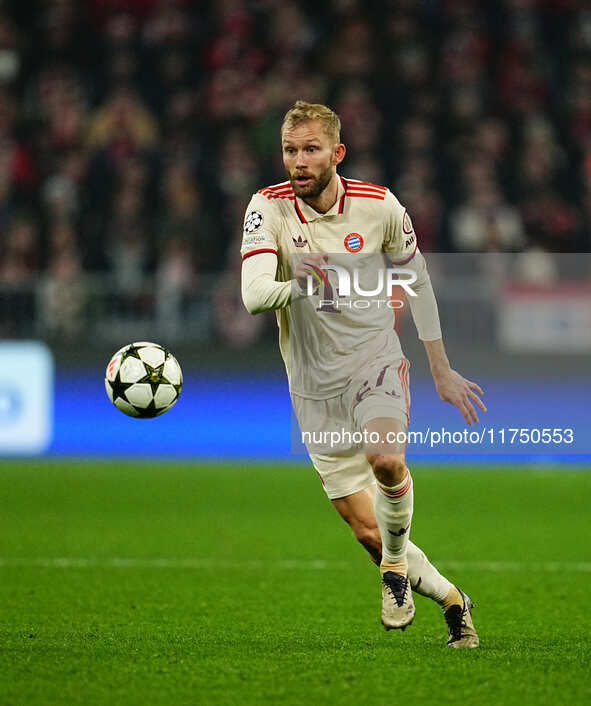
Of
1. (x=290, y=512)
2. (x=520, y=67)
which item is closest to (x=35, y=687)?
(x=290, y=512)

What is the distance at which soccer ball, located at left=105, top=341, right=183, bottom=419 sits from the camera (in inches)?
212

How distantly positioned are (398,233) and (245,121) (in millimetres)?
10332

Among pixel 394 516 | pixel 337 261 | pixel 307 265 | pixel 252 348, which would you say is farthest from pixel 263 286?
pixel 252 348

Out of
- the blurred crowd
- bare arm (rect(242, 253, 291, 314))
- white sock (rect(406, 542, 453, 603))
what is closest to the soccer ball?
bare arm (rect(242, 253, 291, 314))

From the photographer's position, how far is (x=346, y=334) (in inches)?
212

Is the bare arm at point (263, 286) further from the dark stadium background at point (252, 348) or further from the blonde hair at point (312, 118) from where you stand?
the dark stadium background at point (252, 348)

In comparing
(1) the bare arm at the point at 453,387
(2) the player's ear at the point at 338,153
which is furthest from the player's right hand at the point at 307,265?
(1) the bare arm at the point at 453,387

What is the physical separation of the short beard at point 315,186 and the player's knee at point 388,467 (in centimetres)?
110

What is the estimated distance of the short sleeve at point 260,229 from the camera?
5203 millimetres

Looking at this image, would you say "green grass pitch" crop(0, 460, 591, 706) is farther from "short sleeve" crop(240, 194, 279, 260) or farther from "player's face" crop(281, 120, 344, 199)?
"player's face" crop(281, 120, 344, 199)

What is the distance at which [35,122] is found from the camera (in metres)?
15.7

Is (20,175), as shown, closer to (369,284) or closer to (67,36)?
(67,36)

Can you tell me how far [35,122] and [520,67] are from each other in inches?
234

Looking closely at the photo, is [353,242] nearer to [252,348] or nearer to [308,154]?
[308,154]
